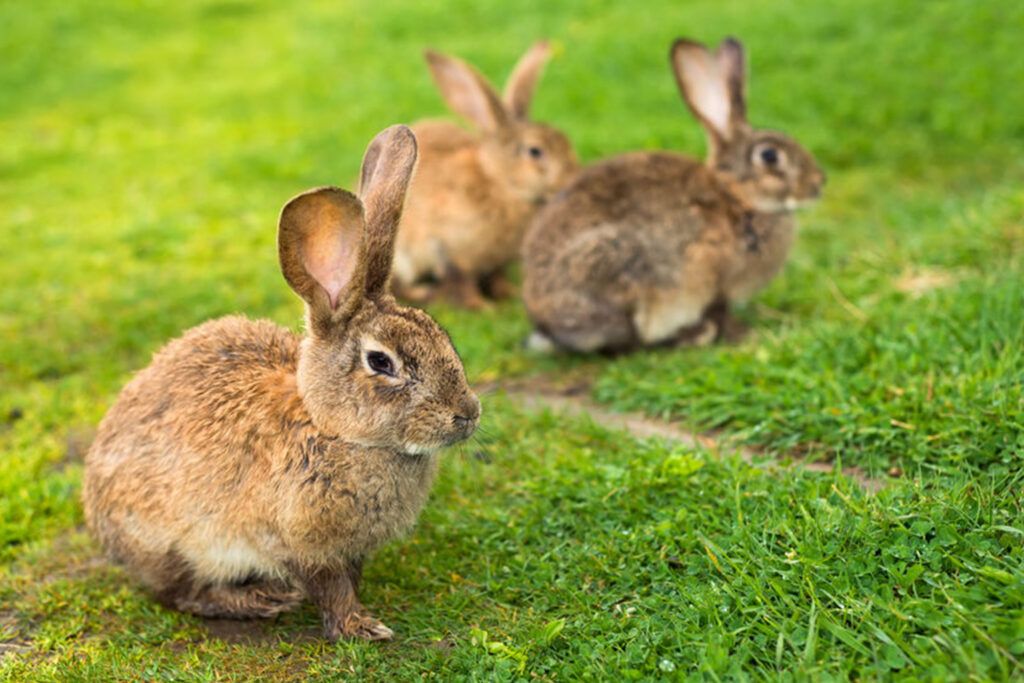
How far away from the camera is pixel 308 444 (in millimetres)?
4031

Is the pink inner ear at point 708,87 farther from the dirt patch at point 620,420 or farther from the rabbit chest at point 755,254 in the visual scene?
the dirt patch at point 620,420

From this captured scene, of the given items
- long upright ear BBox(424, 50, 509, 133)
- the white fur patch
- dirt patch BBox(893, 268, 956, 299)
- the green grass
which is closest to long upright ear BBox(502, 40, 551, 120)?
long upright ear BBox(424, 50, 509, 133)

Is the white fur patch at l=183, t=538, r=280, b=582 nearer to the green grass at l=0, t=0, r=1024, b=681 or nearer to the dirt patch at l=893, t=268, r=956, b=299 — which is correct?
the green grass at l=0, t=0, r=1024, b=681

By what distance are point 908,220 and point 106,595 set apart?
5.62m

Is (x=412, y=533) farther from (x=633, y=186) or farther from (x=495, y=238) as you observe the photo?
(x=495, y=238)

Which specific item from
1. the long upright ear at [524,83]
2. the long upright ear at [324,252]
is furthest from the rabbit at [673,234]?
the long upright ear at [324,252]

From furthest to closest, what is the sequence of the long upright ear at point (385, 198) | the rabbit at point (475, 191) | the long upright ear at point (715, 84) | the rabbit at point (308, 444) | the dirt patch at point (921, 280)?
1. the rabbit at point (475, 191)
2. the long upright ear at point (715, 84)
3. the dirt patch at point (921, 280)
4. the long upright ear at point (385, 198)
5. the rabbit at point (308, 444)

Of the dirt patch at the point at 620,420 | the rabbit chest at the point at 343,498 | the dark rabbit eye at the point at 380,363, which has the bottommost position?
the dirt patch at the point at 620,420

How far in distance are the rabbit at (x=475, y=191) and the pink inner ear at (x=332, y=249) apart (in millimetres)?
3824

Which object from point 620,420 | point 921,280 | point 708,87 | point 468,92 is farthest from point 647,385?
point 468,92

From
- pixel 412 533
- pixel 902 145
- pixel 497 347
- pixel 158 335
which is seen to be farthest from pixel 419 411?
pixel 902 145

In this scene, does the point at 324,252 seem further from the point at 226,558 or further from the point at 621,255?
the point at 621,255

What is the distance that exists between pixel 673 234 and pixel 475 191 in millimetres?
1893

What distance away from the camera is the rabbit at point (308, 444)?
391 centimetres
